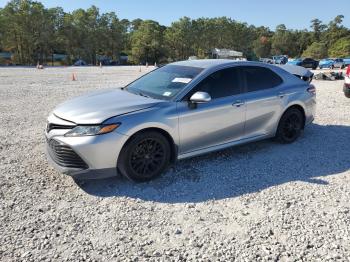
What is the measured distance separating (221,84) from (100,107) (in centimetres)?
191

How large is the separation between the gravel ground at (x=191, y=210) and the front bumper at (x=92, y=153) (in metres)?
0.29

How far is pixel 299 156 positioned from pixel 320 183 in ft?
3.64

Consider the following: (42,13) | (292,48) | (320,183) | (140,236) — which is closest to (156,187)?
(140,236)

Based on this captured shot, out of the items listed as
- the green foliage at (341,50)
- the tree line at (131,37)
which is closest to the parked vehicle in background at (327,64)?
the tree line at (131,37)

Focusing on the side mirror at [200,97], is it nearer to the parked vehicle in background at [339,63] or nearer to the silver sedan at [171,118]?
the silver sedan at [171,118]

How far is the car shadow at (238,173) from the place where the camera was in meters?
4.38

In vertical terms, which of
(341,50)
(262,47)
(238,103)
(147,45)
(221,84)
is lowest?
(238,103)

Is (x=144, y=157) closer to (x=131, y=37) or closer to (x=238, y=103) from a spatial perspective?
(x=238, y=103)

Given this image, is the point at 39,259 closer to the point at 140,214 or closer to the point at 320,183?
the point at 140,214

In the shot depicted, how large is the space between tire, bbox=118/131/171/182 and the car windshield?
2.27ft

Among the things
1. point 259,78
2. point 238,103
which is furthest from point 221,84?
point 259,78

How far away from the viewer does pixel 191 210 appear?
13.0 feet

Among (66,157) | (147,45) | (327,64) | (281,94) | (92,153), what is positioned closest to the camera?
(92,153)

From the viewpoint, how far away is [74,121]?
427 cm
